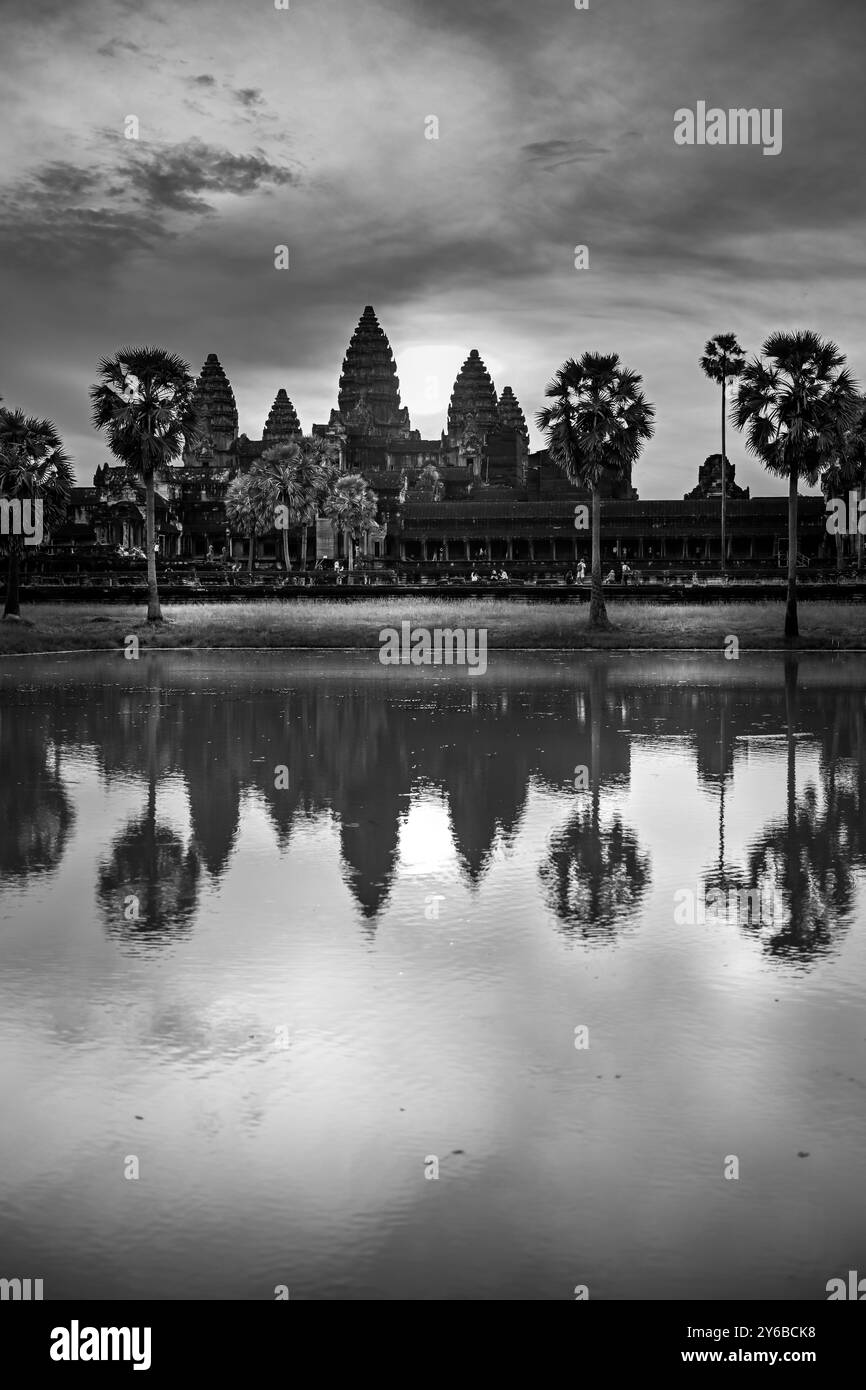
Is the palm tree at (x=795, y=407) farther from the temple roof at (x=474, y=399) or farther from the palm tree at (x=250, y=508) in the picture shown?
the temple roof at (x=474, y=399)

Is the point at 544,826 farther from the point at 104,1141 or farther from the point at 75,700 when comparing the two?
the point at 75,700

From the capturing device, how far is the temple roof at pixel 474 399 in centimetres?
14200

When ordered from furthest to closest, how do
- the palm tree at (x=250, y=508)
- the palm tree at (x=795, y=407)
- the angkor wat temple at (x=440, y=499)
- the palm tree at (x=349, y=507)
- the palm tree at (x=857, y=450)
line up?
the angkor wat temple at (x=440, y=499) → the palm tree at (x=349, y=507) → the palm tree at (x=250, y=508) → the palm tree at (x=857, y=450) → the palm tree at (x=795, y=407)

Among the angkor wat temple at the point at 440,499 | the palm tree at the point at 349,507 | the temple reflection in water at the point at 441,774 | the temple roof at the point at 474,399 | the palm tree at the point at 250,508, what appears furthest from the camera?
the temple roof at the point at 474,399

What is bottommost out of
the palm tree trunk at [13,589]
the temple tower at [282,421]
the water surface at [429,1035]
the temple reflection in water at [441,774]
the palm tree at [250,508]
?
the water surface at [429,1035]

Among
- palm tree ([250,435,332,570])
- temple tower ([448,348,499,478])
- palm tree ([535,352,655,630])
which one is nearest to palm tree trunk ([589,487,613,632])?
palm tree ([535,352,655,630])

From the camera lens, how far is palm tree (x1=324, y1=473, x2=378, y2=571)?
286 ft

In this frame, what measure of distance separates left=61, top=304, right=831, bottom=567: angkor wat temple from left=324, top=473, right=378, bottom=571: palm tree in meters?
4.45

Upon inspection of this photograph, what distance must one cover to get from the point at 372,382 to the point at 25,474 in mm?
96361

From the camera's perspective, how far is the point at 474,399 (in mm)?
143750

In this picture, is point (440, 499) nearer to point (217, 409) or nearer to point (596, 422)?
point (217, 409)

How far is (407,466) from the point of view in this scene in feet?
Result: 438

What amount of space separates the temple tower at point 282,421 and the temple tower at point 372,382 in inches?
185

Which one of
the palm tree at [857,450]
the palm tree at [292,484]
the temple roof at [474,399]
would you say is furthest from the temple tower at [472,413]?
the palm tree at [857,450]
